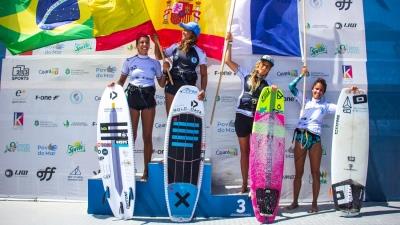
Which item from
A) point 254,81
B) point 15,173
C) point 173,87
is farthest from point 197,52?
point 15,173

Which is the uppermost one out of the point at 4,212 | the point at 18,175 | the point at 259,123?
the point at 259,123

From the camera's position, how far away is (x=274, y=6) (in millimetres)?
5348

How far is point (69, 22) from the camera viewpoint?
5.23 metres

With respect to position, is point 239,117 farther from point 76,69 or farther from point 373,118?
point 76,69

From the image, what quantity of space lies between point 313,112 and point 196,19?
1.87m

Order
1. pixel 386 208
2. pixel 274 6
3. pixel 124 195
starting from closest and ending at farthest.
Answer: pixel 124 195, pixel 386 208, pixel 274 6

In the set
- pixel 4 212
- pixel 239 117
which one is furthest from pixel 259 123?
pixel 4 212

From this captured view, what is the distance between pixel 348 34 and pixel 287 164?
186cm

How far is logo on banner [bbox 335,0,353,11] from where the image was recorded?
5.49 m

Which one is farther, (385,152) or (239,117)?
(385,152)

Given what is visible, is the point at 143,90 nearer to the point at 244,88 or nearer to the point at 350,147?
the point at 244,88

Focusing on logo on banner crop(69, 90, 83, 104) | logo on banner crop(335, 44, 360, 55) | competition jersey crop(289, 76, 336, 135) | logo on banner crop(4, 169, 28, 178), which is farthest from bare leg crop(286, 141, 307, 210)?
logo on banner crop(4, 169, 28, 178)

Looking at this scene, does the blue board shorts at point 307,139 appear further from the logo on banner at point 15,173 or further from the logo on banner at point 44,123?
the logo on banner at point 15,173

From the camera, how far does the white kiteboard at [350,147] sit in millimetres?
4719
